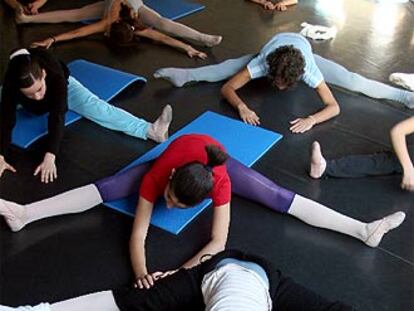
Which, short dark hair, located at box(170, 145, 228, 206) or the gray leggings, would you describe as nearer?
short dark hair, located at box(170, 145, 228, 206)

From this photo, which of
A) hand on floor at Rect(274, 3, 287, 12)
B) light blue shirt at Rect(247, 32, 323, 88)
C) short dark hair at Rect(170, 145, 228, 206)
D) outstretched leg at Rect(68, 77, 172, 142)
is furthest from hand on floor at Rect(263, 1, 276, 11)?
short dark hair at Rect(170, 145, 228, 206)

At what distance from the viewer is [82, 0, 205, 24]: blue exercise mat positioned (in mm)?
4070

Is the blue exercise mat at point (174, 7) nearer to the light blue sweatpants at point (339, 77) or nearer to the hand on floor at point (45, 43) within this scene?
the hand on floor at point (45, 43)

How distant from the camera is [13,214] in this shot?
2.06 meters

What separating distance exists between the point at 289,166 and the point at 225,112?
55 cm

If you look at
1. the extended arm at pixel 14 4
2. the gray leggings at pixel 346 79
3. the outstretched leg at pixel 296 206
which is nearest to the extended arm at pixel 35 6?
the extended arm at pixel 14 4

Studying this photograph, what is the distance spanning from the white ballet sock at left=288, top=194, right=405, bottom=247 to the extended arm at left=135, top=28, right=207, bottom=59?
1.56 m

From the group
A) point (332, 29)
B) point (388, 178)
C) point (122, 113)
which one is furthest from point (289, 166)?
point (332, 29)

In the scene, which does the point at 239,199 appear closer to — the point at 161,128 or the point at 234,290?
the point at 161,128

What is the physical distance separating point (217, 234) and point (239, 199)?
1.17 ft

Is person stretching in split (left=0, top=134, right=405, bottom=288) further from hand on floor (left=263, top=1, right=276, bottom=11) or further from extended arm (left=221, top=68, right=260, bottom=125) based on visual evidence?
hand on floor (left=263, top=1, right=276, bottom=11)

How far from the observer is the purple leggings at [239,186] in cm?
217

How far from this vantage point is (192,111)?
293 cm

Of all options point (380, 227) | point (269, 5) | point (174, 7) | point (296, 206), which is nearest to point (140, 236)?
point (296, 206)
